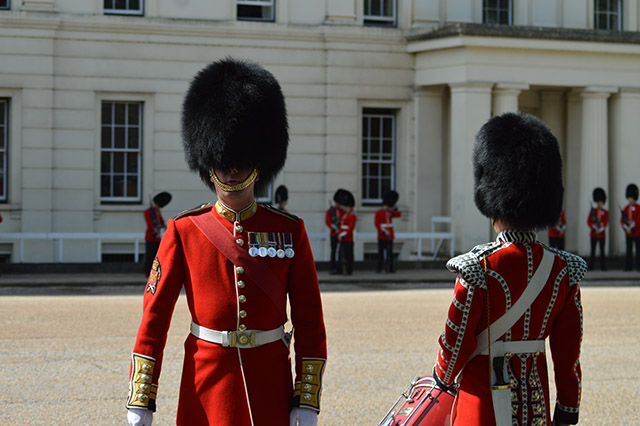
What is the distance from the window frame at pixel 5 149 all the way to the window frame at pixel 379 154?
A: 6899 mm

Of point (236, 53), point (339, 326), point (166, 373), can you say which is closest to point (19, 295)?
point (339, 326)

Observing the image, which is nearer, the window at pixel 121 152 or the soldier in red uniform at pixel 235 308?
the soldier in red uniform at pixel 235 308

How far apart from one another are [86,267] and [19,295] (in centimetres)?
379

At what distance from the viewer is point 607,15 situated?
23.2m

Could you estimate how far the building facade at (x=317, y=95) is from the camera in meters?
19.9

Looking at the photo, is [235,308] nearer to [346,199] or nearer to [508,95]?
[346,199]

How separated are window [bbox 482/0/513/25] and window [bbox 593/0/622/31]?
2.01 meters

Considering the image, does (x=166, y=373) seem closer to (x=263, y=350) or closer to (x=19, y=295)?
(x=263, y=350)

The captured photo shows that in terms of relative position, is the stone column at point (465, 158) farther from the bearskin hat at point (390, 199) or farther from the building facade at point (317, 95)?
the bearskin hat at point (390, 199)

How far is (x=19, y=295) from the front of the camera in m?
14.3

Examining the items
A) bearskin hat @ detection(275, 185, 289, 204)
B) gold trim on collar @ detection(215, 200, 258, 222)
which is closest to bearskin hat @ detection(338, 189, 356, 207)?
bearskin hat @ detection(275, 185, 289, 204)

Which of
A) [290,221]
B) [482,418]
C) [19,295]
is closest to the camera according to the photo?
[482,418]

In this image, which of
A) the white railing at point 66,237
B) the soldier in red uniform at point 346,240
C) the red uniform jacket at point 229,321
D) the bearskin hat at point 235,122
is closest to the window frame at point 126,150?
the white railing at point 66,237

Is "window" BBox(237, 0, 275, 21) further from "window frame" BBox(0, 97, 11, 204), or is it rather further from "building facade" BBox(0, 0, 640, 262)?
"window frame" BBox(0, 97, 11, 204)
